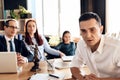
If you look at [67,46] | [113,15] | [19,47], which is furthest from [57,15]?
[19,47]

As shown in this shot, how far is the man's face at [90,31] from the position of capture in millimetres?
1839

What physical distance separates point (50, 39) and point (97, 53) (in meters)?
3.27

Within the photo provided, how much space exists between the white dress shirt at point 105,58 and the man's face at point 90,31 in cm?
7

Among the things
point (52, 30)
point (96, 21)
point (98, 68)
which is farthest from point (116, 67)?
point (52, 30)

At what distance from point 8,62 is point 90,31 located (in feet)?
3.29

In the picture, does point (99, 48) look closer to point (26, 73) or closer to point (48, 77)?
point (48, 77)

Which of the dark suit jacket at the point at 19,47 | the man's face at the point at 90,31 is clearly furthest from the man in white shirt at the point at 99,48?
the dark suit jacket at the point at 19,47

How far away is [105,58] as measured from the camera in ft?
6.23

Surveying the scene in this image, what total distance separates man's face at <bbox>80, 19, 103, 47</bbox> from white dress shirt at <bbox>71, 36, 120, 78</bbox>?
65mm

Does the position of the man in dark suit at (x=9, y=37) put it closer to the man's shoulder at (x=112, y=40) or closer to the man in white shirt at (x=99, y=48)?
the man in white shirt at (x=99, y=48)

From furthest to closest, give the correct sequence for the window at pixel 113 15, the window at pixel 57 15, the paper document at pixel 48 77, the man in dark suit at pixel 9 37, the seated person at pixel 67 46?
the window at pixel 57 15 → the window at pixel 113 15 → the seated person at pixel 67 46 → the man in dark suit at pixel 9 37 → the paper document at pixel 48 77

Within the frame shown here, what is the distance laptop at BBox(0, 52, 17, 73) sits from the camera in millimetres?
2406

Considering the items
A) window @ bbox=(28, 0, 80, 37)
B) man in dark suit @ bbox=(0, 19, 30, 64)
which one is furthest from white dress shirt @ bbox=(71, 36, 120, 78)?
window @ bbox=(28, 0, 80, 37)

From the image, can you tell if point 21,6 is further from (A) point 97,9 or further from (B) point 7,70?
(B) point 7,70
